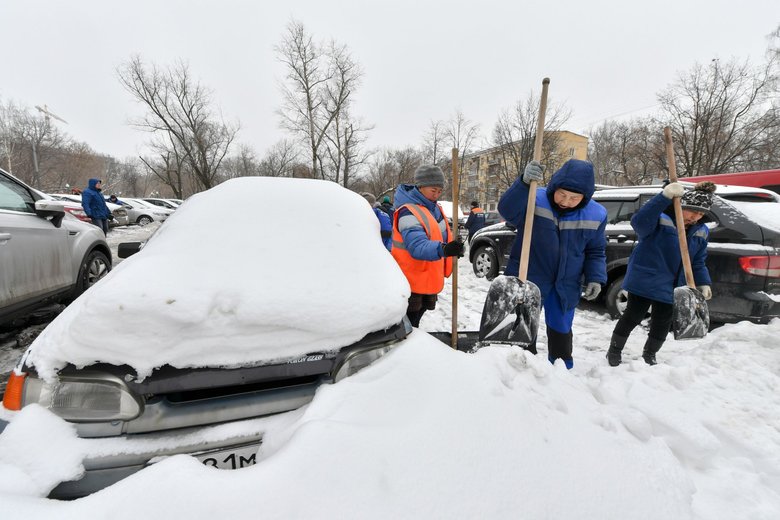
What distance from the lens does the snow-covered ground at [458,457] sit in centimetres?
95

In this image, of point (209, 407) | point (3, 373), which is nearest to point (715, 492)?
point (209, 407)

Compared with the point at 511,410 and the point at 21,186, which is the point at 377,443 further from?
the point at 21,186

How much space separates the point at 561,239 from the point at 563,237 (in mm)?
21

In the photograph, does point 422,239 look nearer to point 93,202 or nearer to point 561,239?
point 561,239

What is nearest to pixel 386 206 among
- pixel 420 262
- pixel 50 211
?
pixel 420 262

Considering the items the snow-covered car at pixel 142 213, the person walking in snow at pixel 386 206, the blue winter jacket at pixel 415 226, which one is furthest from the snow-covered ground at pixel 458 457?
the snow-covered car at pixel 142 213

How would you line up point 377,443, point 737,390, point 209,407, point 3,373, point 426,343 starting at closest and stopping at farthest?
point 377,443 < point 209,407 < point 426,343 < point 737,390 < point 3,373

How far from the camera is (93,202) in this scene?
368 inches

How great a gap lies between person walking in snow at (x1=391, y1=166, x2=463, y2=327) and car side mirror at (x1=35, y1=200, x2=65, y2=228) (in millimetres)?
3401

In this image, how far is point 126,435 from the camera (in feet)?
3.79

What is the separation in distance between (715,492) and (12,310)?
4863 millimetres

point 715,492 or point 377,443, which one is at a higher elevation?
point 377,443

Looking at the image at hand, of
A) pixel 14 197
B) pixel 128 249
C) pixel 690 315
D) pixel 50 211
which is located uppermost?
pixel 14 197

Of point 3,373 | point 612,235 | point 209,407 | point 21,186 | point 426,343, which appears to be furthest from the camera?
point 612,235
